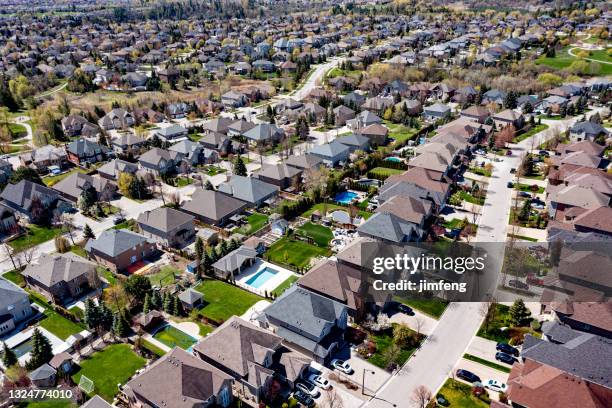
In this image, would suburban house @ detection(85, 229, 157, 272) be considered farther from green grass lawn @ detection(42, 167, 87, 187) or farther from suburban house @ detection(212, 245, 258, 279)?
green grass lawn @ detection(42, 167, 87, 187)

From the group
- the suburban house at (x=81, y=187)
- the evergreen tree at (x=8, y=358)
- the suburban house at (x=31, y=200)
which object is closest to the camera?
the evergreen tree at (x=8, y=358)

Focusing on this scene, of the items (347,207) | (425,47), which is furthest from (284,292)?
(425,47)

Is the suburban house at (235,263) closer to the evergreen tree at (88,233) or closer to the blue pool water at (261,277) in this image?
the blue pool water at (261,277)

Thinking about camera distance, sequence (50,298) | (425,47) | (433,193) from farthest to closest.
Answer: (425,47) < (433,193) < (50,298)

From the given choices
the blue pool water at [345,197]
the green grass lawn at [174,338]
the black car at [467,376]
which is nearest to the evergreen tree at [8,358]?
the green grass lawn at [174,338]

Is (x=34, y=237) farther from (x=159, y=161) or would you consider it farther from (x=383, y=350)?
(x=383, y=350)

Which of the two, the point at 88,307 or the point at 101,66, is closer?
the point at 88,307

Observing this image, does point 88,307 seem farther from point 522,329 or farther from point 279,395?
point 522,329
